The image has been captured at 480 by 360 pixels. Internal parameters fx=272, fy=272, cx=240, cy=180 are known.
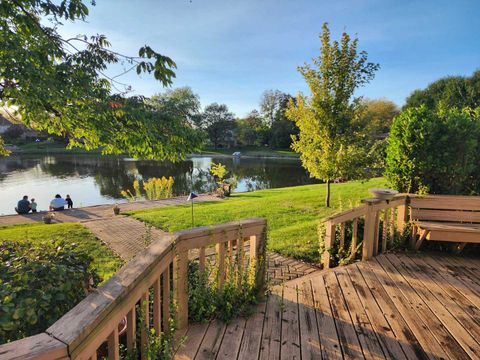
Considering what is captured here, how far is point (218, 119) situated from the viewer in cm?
7125

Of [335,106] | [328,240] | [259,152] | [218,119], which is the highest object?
[218,119]

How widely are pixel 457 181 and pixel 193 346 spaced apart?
5.40 m

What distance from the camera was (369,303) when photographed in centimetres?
313

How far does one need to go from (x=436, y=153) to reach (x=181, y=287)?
5.00m

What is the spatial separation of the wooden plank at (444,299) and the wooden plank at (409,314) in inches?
9.3

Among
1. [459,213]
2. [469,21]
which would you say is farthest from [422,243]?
[469,21]

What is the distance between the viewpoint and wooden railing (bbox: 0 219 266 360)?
995 millimetres

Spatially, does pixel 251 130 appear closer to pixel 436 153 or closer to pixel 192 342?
pixel 436 153

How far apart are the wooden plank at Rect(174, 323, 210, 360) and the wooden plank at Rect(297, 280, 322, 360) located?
2.99ft

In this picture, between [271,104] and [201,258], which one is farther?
[271,104]

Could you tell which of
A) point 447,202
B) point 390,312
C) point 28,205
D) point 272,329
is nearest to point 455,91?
point 447,202

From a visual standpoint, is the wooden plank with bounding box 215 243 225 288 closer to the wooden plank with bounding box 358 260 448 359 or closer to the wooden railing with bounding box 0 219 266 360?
the wooden railing with bounding box 0 219 266 360

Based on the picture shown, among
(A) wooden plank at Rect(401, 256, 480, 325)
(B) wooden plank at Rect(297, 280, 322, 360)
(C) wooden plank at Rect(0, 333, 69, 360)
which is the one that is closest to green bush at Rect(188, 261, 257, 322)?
(B) wooden plank at Rect(297, 280, 322, 360)

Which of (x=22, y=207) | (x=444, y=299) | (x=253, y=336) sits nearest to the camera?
(x=253, y=336)
